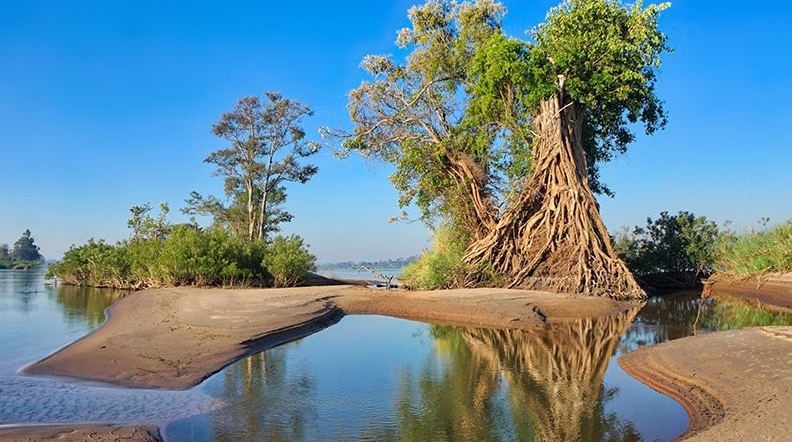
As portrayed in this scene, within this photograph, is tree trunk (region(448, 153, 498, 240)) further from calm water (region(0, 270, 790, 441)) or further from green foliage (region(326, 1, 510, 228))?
calm water (region(0, 270, 790, 441))

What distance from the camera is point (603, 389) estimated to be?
803cm

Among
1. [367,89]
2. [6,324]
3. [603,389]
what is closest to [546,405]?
[603,389]

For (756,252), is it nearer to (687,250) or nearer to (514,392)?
(687,250)

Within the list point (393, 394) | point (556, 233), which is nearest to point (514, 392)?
point (393, 394)

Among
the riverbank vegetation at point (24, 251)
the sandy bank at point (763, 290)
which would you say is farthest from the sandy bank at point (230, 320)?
the riverbank vegetation at point (24, 251)

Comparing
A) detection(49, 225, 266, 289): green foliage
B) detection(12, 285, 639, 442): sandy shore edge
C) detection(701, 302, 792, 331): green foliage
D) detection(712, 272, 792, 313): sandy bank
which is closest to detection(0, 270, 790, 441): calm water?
detection(12, 285, 639, 442): sandy shore edge

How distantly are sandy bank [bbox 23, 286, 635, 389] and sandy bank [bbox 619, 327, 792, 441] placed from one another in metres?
4.89

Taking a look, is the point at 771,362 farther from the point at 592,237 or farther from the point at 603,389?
the point at 592,237

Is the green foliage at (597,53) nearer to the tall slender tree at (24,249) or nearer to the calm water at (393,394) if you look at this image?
the calm water at (393,394)

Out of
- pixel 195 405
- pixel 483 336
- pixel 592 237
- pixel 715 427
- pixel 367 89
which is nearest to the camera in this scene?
pixel 715 427

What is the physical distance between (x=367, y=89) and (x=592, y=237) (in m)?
11.6

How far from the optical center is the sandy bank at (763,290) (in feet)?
61.8

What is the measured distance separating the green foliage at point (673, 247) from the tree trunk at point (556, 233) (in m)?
6.66

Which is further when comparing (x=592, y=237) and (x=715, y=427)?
(x=592, y=237)
